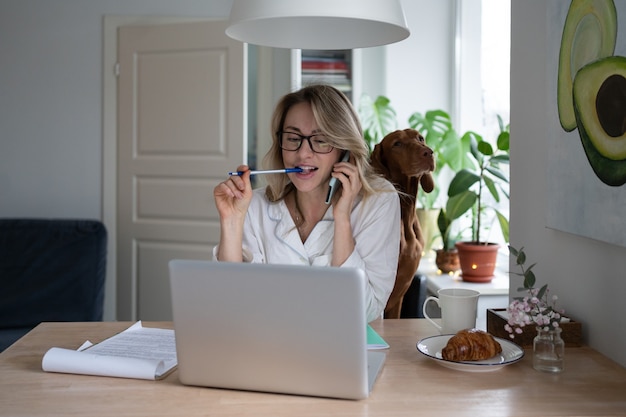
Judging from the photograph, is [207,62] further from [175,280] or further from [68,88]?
[175,280]

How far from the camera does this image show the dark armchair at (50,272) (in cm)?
360

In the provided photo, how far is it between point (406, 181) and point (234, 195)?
25.1 inches

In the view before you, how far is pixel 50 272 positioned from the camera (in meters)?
3.66

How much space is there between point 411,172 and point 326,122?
36 cm

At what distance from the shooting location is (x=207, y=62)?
404 centimetres

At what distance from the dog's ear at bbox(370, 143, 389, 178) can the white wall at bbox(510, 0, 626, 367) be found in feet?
1.65

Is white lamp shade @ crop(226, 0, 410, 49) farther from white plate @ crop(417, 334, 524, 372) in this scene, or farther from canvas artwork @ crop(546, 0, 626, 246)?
white plate @ crop(417, 334, 524, 372)

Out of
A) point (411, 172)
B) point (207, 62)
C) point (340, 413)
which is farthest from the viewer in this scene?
point (207, 62)

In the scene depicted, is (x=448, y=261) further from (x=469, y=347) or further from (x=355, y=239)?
(x=469, y=347)

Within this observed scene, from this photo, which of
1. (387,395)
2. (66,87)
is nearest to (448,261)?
(387,395)

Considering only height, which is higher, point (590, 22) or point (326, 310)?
point (590, 22)

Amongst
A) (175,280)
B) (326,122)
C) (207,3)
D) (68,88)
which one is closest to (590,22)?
(326,122)

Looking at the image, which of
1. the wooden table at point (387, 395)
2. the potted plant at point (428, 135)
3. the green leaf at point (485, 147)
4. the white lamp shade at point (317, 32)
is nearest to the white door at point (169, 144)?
the potted plant at point (428, 135)

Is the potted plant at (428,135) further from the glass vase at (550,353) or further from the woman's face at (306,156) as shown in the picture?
the glass vase at (550,353)
